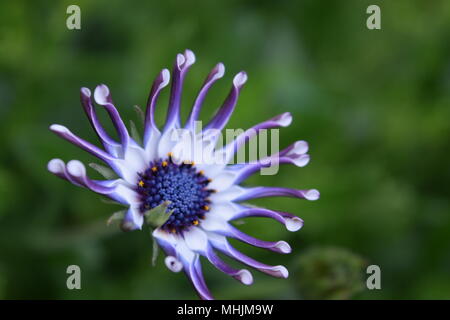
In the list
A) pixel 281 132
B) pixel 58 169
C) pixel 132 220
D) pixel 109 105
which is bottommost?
pixel 132 220

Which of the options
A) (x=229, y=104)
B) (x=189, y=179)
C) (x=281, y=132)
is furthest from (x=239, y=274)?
(x=281, y=132)

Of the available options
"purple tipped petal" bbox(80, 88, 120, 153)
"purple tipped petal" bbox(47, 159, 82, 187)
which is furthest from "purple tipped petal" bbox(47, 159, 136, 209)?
"purple tipped petal" bbox(80, 88, 120, 153)

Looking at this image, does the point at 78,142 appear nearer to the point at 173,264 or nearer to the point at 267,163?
the point at 173,264

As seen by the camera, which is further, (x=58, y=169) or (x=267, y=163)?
(x=267, y=163)

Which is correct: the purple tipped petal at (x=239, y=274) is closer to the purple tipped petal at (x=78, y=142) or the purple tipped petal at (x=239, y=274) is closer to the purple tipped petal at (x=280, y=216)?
the purple tipped petal at (x=280, y=216)

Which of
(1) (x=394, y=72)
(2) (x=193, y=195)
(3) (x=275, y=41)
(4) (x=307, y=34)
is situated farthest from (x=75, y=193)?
(1) (x=394, y=72)

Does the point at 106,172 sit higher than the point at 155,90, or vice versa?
the point at 155,90

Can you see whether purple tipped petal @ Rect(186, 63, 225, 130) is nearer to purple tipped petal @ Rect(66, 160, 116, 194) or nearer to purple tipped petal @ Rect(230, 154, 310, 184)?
purple tipped petal @ Rect(230, 154, 310, 184)
